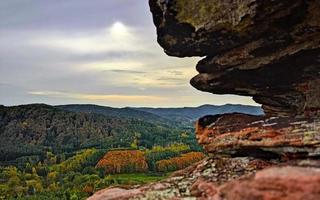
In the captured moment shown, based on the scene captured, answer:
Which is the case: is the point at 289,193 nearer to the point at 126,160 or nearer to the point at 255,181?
the point at 255,181

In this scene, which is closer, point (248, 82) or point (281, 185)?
point (281, 185)

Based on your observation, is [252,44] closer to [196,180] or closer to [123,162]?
[196,180]

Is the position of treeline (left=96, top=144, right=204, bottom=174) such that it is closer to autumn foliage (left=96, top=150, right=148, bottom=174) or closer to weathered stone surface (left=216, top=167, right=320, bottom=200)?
autumn foliage (left=96, top=150, right=148, bottom=174)

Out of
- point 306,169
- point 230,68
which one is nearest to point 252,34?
point 230,68

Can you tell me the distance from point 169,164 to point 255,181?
15706 centimetres

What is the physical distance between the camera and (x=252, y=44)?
1611 centimetres

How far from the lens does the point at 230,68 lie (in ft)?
57.9

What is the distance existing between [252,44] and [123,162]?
15427 centimetres

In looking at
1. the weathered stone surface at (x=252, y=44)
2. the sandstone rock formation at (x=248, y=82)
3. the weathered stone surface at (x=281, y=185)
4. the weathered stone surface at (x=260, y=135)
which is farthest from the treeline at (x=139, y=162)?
the weathered stone surface at (x=281, y=185)

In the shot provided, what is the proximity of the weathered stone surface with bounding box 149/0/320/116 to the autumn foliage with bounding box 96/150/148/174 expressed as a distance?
468ft

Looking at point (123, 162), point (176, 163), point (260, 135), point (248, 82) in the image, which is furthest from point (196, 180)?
point (123, 162)

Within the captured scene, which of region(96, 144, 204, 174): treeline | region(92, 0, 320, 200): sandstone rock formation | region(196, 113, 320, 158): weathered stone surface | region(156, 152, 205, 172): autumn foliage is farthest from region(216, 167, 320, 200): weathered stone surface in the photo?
region(156, 152, 205, 172): autumn foliage

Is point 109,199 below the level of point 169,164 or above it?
above

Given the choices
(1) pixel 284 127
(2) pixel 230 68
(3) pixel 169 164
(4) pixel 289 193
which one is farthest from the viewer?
(3) pixel 169 164
